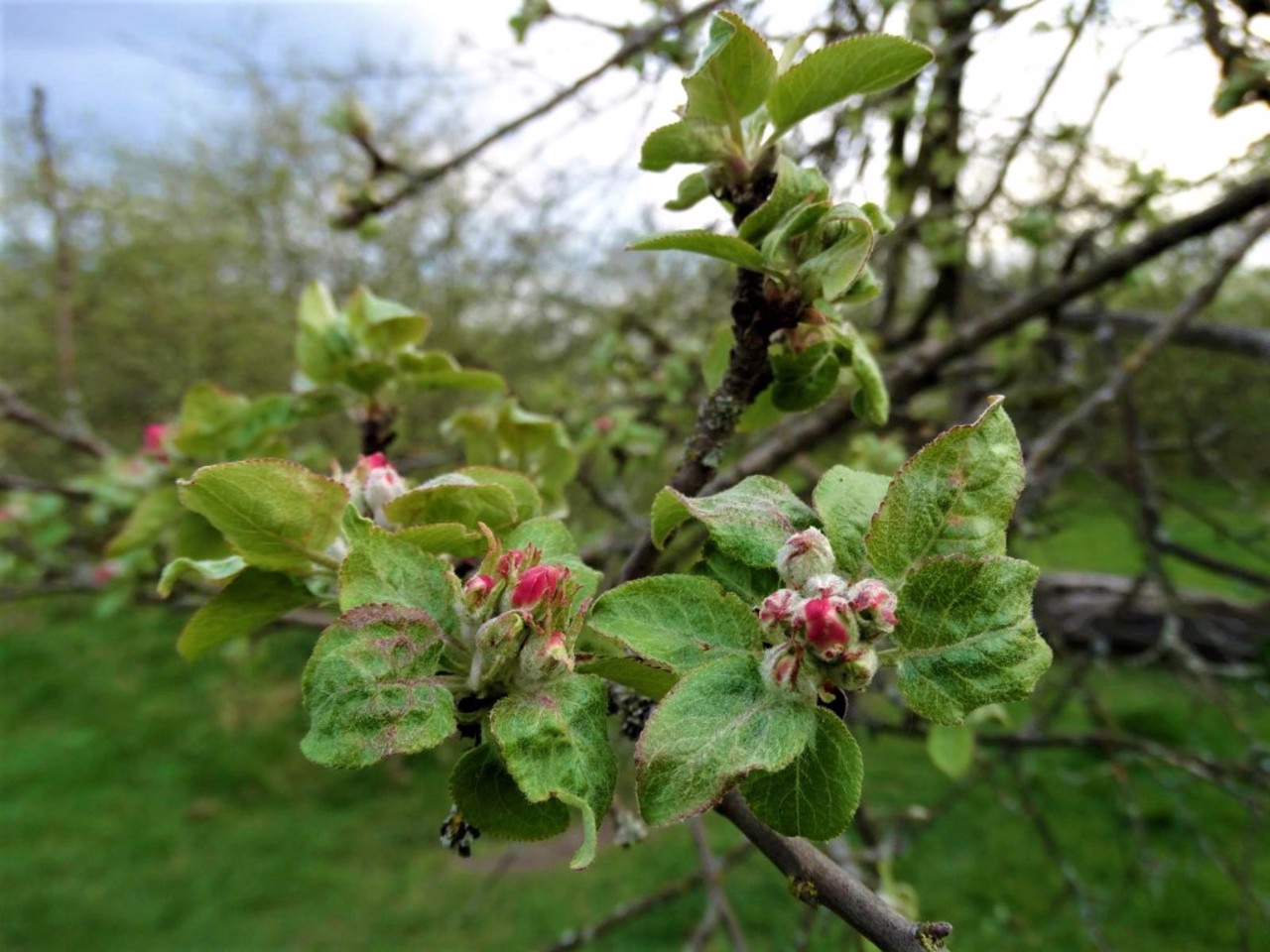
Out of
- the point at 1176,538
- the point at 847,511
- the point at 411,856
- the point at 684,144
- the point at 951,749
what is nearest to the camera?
the point at 847,511

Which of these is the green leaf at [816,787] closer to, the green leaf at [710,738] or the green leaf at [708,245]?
the green leaf at [710,738]

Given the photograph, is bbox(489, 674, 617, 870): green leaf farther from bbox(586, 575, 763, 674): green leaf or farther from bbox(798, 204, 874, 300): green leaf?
bbox(798, 204, 874, 300): green leaf

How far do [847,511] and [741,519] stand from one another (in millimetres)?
76

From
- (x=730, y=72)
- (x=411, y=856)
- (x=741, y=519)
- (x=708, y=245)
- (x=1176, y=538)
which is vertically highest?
(x=730, y=72)

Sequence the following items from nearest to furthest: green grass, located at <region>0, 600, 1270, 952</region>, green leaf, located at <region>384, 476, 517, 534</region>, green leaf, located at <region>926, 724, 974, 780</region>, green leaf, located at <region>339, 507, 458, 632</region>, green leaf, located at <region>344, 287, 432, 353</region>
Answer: green leaf, located at <region>339, 507, 458, 632</region> → green leaf, located at <region>384, 476, 517, 534</region> → green leaf, located at <region>344, 287, 432, 353</region> → green leaf, located at <region>926, 724, 974, 780</region> → green grass, located at <region>0, 600, 1270, 952</region>

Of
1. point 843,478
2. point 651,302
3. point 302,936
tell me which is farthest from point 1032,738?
point 302,936

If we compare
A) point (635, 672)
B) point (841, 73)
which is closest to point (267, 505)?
point (635, 672)

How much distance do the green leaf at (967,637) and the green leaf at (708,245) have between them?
0.25 metres

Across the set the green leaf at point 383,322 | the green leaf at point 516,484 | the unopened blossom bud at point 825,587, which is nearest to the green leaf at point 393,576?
the green leaf at point 516,484

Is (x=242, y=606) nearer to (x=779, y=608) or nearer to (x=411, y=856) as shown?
(x=779, y=608)

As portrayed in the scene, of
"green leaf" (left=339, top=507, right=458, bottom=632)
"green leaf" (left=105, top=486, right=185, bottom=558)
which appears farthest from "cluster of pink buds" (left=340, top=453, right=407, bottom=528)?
"green leaf" (left=105, top=486, right=185, bottom=558)

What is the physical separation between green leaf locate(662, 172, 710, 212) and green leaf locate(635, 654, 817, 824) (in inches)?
16.8

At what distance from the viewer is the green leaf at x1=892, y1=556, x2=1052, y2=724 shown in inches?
19.7

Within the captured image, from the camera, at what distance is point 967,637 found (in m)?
0.52
